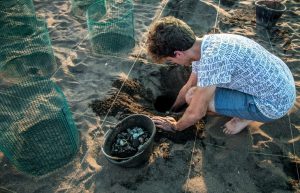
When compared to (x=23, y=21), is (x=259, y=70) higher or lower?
higher

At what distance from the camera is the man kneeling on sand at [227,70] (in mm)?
2316

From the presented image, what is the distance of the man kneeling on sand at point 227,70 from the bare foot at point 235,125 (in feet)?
0.56

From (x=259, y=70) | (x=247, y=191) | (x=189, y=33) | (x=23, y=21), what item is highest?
(x=189, y=33)

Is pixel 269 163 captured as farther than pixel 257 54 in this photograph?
Yes

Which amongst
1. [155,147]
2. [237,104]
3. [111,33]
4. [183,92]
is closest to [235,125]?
[237,104]

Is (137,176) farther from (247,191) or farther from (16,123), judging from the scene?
(16,123)

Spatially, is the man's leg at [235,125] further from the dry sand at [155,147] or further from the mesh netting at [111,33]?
the mesh netting at [111,33]

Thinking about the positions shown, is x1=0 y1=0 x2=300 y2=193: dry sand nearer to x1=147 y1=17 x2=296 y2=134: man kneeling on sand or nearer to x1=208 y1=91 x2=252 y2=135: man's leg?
x1=208 y1=91 x2=252 y2=135: man's leg

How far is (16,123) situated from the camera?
3115 mm

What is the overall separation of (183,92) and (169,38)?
111 centimetres

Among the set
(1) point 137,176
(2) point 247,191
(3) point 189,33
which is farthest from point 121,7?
(2) point 247,191

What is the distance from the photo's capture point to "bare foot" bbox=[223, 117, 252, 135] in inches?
116

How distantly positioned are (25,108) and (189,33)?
2153 mm

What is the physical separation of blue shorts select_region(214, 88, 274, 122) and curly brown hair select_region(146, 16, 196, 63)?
2.20 feet
